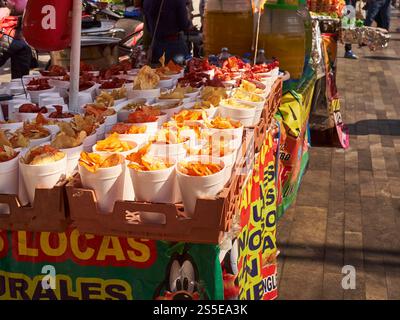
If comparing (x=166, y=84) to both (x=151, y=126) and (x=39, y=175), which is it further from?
(x=39, y=175)

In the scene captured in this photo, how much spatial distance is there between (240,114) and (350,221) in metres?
2.19

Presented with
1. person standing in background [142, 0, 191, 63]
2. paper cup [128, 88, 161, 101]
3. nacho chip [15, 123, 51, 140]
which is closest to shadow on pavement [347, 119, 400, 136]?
person standing in background [142, 0, 191, 63]

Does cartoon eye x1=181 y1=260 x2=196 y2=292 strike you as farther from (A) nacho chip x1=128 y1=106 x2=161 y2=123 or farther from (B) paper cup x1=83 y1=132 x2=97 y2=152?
(A) nacho chip x1=128 y1=106 x2=161 y2=123

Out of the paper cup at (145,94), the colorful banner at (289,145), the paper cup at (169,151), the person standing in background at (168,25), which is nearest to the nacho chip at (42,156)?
the paper cup at (169,151)

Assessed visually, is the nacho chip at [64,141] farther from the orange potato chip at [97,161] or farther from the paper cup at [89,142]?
the orange potato chip at [97,161]

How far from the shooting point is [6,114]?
2879 mm

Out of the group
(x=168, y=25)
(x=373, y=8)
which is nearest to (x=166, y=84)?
(x=168, y=25)

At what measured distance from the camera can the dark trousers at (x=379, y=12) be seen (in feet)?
46.0

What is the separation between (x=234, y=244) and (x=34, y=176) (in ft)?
2.61

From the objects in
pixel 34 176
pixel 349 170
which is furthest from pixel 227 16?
pixel 34 176

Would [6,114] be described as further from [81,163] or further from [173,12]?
[173,12]

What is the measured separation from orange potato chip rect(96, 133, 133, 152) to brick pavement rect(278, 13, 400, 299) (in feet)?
5.83

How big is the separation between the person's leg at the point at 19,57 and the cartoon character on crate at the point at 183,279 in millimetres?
5388

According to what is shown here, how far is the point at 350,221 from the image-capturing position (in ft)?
14.7
